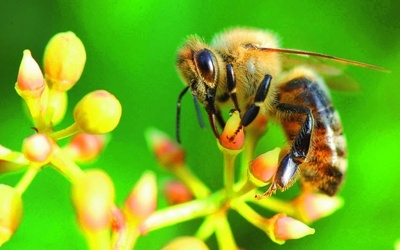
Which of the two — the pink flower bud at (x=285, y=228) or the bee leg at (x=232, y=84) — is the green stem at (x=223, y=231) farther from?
the bee leg at (x=232, y=84)

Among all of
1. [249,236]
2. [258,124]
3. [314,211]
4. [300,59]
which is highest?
Answer: [300,59]

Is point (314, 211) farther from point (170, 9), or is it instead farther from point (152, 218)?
point (170, 9)

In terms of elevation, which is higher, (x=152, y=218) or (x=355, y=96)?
(x=355, y=96)

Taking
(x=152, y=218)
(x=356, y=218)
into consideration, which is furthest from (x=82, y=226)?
(x=356, y=218)

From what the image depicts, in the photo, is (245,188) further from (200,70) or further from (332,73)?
(332,73)

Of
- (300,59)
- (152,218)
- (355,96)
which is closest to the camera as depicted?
(152,218)

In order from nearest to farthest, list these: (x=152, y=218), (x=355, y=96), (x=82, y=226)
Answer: (x=82, y=226) < (x=152, y=218) < (x=355, y=96)

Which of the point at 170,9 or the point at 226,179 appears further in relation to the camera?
the point at 170,9

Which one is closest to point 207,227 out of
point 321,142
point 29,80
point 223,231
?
point 223,231
